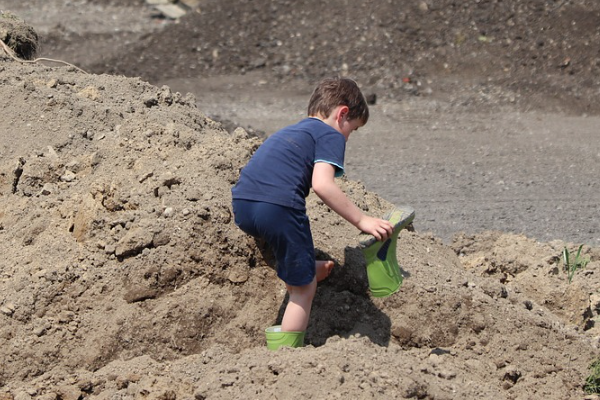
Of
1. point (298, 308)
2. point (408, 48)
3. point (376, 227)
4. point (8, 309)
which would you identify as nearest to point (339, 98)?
point (376, 227)

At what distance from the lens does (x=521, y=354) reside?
449 centimetres

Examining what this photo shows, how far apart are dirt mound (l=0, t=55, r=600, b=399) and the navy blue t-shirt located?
1.48 feet

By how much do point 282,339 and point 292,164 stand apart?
0.79m

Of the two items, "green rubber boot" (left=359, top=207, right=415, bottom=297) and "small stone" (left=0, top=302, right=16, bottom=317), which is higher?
"green rubber boot" (left=359, top=207, right=415, bottom=297)

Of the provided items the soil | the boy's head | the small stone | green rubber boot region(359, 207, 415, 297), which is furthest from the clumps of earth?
green rubber boot region(359, 207, 415, 297)

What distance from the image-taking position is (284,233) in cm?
417

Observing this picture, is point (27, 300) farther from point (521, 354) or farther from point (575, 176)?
point (575, 176)

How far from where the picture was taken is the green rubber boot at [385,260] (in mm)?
4250

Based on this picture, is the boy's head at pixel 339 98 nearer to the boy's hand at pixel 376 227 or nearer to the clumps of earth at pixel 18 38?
the boy's hand at pixel 376 227

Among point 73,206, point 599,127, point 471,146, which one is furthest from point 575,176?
point 73,206

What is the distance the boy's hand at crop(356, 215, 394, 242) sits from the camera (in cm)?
410

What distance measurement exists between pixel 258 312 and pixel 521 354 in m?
1.28

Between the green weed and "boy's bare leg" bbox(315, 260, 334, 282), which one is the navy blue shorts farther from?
the green weed

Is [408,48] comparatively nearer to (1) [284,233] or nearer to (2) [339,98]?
(2) [339,98]
